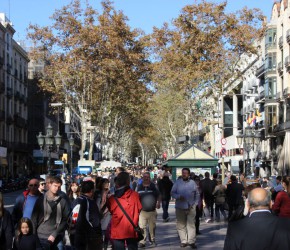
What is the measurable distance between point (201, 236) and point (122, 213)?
341 inches

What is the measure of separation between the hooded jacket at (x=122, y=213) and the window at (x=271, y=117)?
54807mm

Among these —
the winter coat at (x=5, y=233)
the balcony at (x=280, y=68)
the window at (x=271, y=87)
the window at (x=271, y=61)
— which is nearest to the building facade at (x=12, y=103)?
the window at (x=271, y=87)

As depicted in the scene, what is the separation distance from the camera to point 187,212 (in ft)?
49.8

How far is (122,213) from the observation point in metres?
9.46

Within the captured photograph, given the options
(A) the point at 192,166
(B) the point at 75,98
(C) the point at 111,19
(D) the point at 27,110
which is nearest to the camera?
(A) the point at 192,166

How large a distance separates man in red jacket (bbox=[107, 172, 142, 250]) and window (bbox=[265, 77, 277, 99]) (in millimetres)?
53900

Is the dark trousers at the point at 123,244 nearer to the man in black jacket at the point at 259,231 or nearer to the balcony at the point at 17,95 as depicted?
the man in black jacket at the point at 259,231

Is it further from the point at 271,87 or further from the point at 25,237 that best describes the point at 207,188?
the point at 271,87

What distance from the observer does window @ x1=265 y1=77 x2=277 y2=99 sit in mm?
62031

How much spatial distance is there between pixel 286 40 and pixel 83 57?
19.4m

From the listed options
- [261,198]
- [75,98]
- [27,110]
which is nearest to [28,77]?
[27,110]

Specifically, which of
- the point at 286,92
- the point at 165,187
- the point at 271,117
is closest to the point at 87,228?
the point at 165,187

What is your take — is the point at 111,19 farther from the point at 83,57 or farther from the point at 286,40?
the point at 286,40

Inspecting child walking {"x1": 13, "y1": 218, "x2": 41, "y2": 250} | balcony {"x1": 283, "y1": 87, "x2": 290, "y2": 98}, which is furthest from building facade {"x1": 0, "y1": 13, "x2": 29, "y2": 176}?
child walking {"x1": 13, "y1": 218, "x2": 41, "y2": 250}
